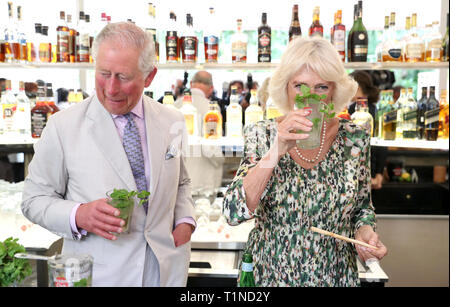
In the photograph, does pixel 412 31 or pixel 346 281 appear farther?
pixel 412 31

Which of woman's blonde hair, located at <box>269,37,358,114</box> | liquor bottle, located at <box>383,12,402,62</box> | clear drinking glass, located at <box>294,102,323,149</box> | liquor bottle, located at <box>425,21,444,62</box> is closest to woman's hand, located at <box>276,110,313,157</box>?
clear drinking glass, located at <box>294,102,323,149</box>

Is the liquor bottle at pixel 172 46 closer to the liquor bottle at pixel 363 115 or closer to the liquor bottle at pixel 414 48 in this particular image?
the liquor bottle at pixel 363 115

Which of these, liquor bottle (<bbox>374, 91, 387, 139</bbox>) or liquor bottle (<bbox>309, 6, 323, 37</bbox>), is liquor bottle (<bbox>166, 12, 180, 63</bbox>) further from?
liquor bottle (<bbox>374, 91, 387, 139</bbox>)

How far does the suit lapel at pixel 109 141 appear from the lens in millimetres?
1436

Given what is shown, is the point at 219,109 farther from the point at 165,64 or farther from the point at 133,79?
the point at 133,79

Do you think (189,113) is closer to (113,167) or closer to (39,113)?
(39,113)

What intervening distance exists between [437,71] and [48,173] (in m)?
2.66

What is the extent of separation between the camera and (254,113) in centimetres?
269

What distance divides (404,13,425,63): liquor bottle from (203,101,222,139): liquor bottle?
1032mm

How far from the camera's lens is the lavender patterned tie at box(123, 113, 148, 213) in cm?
148

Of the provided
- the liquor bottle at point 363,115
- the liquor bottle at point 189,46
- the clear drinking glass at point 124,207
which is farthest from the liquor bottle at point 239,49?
the clear drinking glass at point 124,207

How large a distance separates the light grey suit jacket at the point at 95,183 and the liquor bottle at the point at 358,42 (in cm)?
145

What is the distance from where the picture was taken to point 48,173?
147cm
